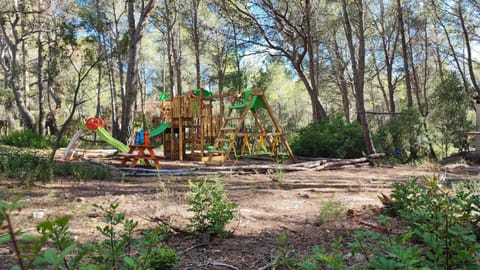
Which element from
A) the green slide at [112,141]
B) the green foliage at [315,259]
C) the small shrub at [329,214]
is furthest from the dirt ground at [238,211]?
the green slide at [112,141]

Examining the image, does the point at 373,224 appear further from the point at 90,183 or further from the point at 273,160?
the point at 273,160

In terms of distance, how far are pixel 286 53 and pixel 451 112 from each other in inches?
270

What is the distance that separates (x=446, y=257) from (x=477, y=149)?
43.3 ft

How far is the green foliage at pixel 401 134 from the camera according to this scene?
1136 cm

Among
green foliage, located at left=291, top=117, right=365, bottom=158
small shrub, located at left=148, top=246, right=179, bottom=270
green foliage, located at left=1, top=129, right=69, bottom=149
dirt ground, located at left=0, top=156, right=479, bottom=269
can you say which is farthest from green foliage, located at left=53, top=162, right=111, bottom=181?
green foliage, located at left=291, top=117, right=365, bottom=158

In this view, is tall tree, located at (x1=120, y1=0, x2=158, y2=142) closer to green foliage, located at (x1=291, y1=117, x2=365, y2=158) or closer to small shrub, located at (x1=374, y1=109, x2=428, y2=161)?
green foliage, located at (x1=291, y1=117, x2=365, y2=158)

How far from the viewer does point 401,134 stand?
11.6 metres

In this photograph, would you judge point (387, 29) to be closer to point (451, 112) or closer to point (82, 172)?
point (451, 112)

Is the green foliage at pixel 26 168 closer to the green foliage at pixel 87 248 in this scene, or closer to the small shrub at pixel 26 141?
the green foliage at pixel 87 248

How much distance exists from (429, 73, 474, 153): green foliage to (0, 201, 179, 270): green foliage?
12027 mm

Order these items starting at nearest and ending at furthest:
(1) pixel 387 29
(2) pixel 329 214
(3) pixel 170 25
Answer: (2) pixel 329 214 < (3) pixel 170 25 < (1) pixel 387 29

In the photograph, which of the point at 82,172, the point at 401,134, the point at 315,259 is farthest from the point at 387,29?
the point at 315,259

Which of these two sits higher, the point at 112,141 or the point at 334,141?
the point at 112,141

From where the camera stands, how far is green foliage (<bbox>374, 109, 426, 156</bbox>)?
37.3ft
